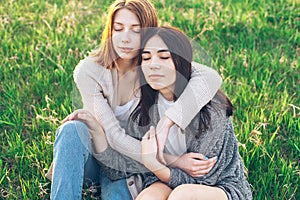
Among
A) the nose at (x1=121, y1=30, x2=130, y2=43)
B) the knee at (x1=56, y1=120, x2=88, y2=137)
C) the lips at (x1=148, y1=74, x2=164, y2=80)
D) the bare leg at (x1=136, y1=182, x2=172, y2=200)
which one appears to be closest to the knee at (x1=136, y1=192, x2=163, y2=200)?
the bare leg at (x1=136, y1=182, x2=172, y2=200)

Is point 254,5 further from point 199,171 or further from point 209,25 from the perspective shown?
point 199,171

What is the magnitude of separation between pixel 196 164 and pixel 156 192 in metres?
0.24

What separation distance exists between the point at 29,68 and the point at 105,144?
65.9 inches

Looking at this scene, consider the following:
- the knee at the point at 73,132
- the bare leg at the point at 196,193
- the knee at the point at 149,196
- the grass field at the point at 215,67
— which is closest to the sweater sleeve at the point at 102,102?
the knee at the point at 73,132

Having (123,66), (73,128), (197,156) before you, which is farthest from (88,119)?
(197,156)

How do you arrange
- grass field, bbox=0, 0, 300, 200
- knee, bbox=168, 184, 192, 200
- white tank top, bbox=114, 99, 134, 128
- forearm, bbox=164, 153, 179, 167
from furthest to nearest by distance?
grass field, bbox=0, 0, 300, 200 < white tank top, bbox=114, 99, 134, 128 < forearm, bbox=164, 153, 179, 167 < knee, bbox=168, 184, 192, 200

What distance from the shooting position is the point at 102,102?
126 inches

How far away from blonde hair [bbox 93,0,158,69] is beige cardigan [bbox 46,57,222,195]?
0.05 meters

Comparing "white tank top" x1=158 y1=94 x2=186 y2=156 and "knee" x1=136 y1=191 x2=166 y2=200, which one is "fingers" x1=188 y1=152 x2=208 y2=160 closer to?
"white tank top" x1=158 y1=94 x2=186 y2=156

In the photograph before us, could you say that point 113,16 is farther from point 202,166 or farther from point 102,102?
point 202,166

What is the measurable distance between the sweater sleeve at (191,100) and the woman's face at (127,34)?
1.11 feet

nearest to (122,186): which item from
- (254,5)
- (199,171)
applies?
(199,171)

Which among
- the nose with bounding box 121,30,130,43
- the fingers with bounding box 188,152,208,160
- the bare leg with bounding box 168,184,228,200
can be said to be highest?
the nose with bounding box 121,30,130,43

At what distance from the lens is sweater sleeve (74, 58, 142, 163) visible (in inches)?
125
